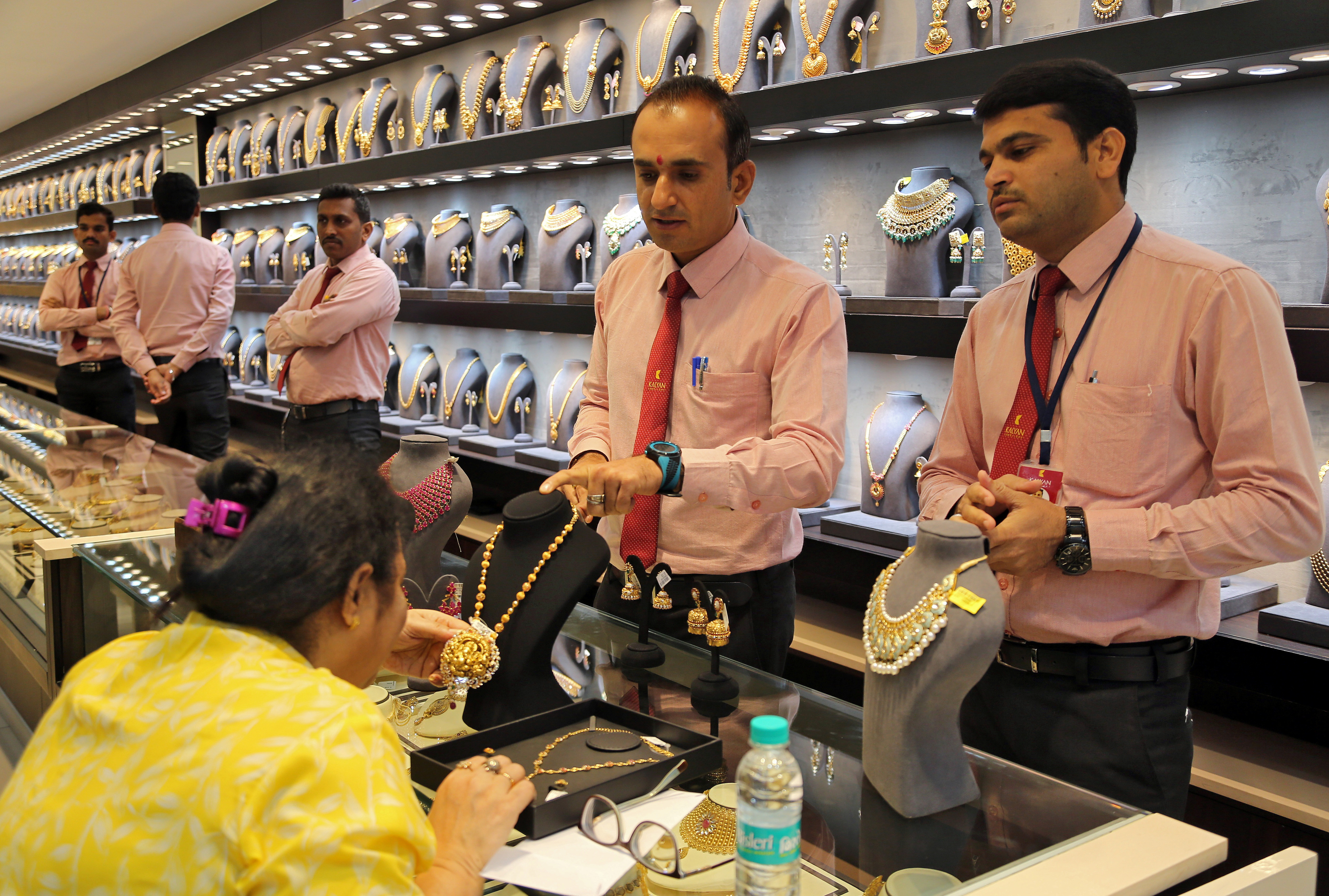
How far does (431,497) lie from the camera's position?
1.99m

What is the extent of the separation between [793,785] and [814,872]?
0.52ft

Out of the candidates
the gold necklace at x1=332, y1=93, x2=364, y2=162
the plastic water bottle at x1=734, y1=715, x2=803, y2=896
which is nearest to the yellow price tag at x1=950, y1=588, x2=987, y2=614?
the plastic water bottle at x1=734, y1=715, x2=803, y2=896

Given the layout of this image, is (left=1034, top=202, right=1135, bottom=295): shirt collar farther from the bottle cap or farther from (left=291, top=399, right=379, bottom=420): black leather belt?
(left=291, top=399, right=379, bottom=420): black leather belt

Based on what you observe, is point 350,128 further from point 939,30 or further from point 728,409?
point 728,409

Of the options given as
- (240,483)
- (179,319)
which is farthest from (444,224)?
(240,483)

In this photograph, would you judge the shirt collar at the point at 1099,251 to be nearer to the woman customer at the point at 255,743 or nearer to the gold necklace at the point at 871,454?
the woman customer at the point at 255,743

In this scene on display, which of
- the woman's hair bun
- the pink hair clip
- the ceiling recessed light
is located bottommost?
the pink hair clip

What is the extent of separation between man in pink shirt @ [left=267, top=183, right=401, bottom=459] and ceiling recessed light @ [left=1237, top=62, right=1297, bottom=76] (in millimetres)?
2966

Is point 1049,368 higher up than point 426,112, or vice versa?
point 426,112

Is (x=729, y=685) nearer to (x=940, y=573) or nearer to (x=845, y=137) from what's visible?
(x=940, y=573)

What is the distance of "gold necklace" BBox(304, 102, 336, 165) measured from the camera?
19.3 feet

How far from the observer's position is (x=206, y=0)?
5832mm

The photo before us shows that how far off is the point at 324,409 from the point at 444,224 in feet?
3.89

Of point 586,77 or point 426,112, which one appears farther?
point 426,112
